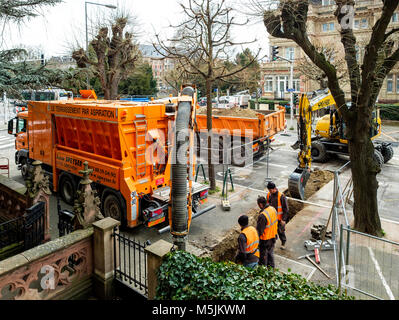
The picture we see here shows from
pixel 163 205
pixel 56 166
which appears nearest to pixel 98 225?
pixel 163 205

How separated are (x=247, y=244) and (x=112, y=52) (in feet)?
45.1

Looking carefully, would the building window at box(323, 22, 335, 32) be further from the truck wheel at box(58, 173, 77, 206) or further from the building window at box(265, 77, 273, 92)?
the truck wheel at box(58, 173, 77, 206)

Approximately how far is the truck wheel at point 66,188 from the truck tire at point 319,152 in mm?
11221

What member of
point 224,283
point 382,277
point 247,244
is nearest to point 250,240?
point 247,244

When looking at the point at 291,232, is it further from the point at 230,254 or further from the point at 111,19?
the point at 111,19

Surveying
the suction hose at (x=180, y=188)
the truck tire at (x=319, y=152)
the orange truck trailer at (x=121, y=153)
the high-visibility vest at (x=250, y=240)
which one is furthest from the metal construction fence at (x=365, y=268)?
the truck tire at (x=319, y=152)

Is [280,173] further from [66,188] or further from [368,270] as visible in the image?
Result: [66,188]

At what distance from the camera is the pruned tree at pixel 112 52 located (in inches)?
643

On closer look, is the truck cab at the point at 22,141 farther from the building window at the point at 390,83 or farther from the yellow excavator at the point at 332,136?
the building window at the point at 390,83

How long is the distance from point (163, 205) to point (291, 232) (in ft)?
10.8

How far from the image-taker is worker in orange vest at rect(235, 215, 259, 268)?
5.79 metres

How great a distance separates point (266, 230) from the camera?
6.61 m

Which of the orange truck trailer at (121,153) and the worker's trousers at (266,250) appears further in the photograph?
the orange truck trailer at (121,153)

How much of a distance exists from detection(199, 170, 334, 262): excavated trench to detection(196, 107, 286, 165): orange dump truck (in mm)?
2841
